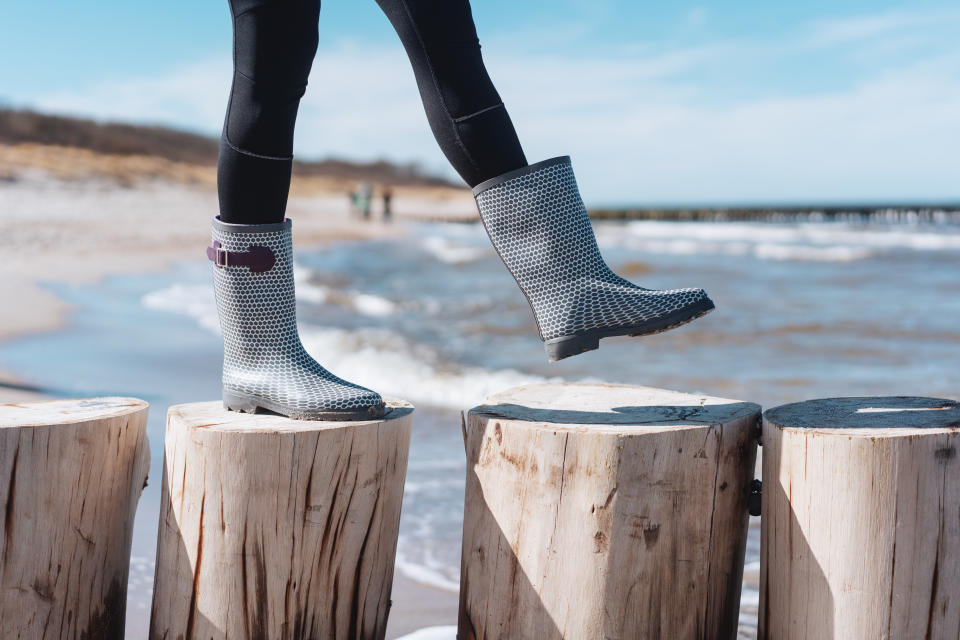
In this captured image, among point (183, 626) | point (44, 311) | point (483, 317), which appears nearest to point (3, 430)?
point (183, 626)

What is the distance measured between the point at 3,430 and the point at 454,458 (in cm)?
223

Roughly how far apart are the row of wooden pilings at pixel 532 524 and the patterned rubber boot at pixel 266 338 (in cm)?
7

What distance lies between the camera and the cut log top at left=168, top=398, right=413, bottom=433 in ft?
5.21

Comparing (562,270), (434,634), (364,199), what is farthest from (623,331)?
(364,199)

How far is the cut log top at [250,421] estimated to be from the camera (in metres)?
1.59

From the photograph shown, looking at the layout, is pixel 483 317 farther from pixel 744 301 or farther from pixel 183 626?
pixel 183 626

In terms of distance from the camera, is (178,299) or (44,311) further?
(178,299)

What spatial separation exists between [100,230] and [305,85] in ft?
57.2

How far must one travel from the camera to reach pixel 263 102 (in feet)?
5.43

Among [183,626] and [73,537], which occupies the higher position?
[73,537]

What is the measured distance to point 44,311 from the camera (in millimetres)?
6539

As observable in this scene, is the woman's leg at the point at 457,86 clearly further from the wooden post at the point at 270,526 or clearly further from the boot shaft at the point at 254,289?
the wooden post at the point at 270,526

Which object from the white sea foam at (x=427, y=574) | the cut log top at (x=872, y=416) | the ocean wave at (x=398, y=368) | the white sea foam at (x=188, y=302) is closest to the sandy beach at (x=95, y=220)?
the white sea foam at (x=188, y=302)

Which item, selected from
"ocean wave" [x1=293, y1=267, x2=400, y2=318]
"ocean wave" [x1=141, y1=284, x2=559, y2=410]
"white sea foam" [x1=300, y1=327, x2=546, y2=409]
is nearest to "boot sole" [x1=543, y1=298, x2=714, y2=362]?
"ocean wave" [x1=141, y1=284, x2=559, y2=410]
